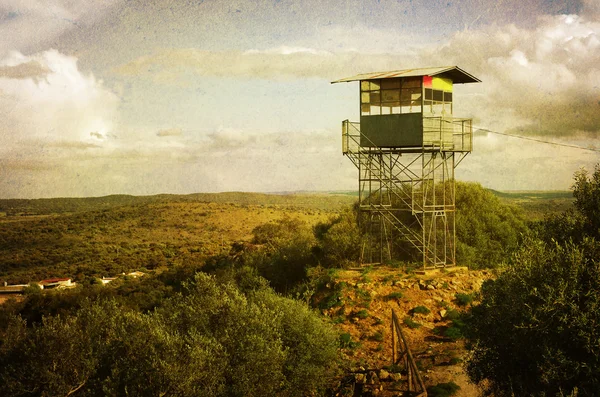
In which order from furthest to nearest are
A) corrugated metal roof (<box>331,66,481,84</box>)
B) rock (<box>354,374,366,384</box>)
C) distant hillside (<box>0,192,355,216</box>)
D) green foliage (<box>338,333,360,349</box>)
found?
1. distant hillside (<box>0,192,355,216</box>)
2. corrugated metal roof (<box>331,66,481,84</box>)
3. green foliage (<box>338,333,360,349</box>)
4. rock (<box>354,374,366,384</box>)

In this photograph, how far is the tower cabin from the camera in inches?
909

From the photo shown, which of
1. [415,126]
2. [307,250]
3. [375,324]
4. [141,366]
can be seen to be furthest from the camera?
[307,250]

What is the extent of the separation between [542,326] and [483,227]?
63.4 ft

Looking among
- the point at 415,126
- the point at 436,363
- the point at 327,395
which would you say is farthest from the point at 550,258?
the point at 415,126

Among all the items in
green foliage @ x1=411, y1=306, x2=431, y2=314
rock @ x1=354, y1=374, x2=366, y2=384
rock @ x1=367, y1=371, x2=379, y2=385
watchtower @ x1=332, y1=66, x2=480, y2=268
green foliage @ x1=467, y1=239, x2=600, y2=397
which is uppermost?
watchtower @ x1=332, y1=66, x2=480, y2=268

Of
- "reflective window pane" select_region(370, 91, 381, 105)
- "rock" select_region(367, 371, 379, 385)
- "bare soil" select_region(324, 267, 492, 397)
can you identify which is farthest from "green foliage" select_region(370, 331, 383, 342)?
"reflective window pane" select_region(370, 91, 381, 105)

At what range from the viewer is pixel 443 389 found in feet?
45.0

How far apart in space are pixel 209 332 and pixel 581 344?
366 inches

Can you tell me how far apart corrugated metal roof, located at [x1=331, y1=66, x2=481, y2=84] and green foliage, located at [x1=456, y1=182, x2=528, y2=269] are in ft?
24.8

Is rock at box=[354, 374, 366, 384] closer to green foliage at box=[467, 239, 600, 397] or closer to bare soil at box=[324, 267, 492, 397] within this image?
bare soil at box=[324, 267, 492, 397]

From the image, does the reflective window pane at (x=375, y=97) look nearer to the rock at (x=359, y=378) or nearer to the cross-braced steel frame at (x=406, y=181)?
the cross-braced steel frame at (x=406, y=181)

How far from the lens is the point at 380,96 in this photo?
2388 cm

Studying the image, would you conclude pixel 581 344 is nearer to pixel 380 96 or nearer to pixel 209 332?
pixel 209 332

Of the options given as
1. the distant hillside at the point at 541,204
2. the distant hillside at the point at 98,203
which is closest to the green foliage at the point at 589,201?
the distant hillside at the point at 541,204
